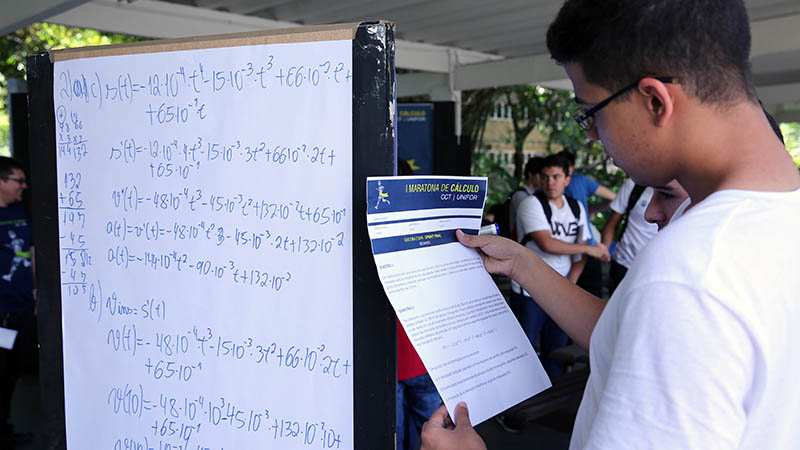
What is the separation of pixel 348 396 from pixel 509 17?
18.3 ft

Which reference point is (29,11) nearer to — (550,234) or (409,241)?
(550,234)

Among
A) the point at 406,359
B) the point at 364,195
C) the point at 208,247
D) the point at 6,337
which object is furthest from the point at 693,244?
the point at 6,337

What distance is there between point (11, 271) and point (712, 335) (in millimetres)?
3841

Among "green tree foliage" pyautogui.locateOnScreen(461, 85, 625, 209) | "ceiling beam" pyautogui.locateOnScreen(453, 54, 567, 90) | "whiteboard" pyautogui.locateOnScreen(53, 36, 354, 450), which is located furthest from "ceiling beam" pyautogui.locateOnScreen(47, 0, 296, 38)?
"green tree foliage" pyautogui.locateOnScreen(461, 85, 625, 209)

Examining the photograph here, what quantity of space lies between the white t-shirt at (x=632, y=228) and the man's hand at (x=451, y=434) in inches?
113

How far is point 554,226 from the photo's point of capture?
12.9 feet

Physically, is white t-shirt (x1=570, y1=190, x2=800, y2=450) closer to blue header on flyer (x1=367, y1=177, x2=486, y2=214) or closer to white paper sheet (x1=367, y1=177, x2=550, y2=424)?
white paper sheet (x1=367, y1=177, x2=550, y2=424)

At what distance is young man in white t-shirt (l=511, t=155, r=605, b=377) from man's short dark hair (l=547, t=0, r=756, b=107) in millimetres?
3134

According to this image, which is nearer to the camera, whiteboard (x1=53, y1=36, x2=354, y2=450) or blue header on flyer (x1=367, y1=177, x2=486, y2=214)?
blue header on flyer (x1=367, y1=177, x2=486, y2=214)

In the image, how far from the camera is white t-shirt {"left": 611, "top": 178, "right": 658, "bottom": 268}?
3703 mm

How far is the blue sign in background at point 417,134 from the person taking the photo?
6.50 metres

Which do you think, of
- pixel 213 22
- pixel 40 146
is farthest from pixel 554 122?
pixel 40 146

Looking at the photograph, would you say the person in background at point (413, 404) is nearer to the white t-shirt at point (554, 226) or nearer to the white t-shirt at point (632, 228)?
the white t-shirt at point (554, 226)

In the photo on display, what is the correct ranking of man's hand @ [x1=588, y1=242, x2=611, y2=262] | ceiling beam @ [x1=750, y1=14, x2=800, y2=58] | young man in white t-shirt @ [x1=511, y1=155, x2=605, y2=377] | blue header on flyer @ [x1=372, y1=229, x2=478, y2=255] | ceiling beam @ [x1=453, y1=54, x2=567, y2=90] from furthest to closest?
ceiling beam @ [x1=453, y1=54, x2=567, y2=90] < ceiling beam @ [x1=750, y1=14, x2=800, y2=58] < man's hand @ [x1=588, y1=242, x2=611, y2=262] < young man in white t-shirt @ [x1=511, y1=155, x2=605, y2=377] < blue header on flyer @ [x1=372, y1=229, x2=478, y2=255]
